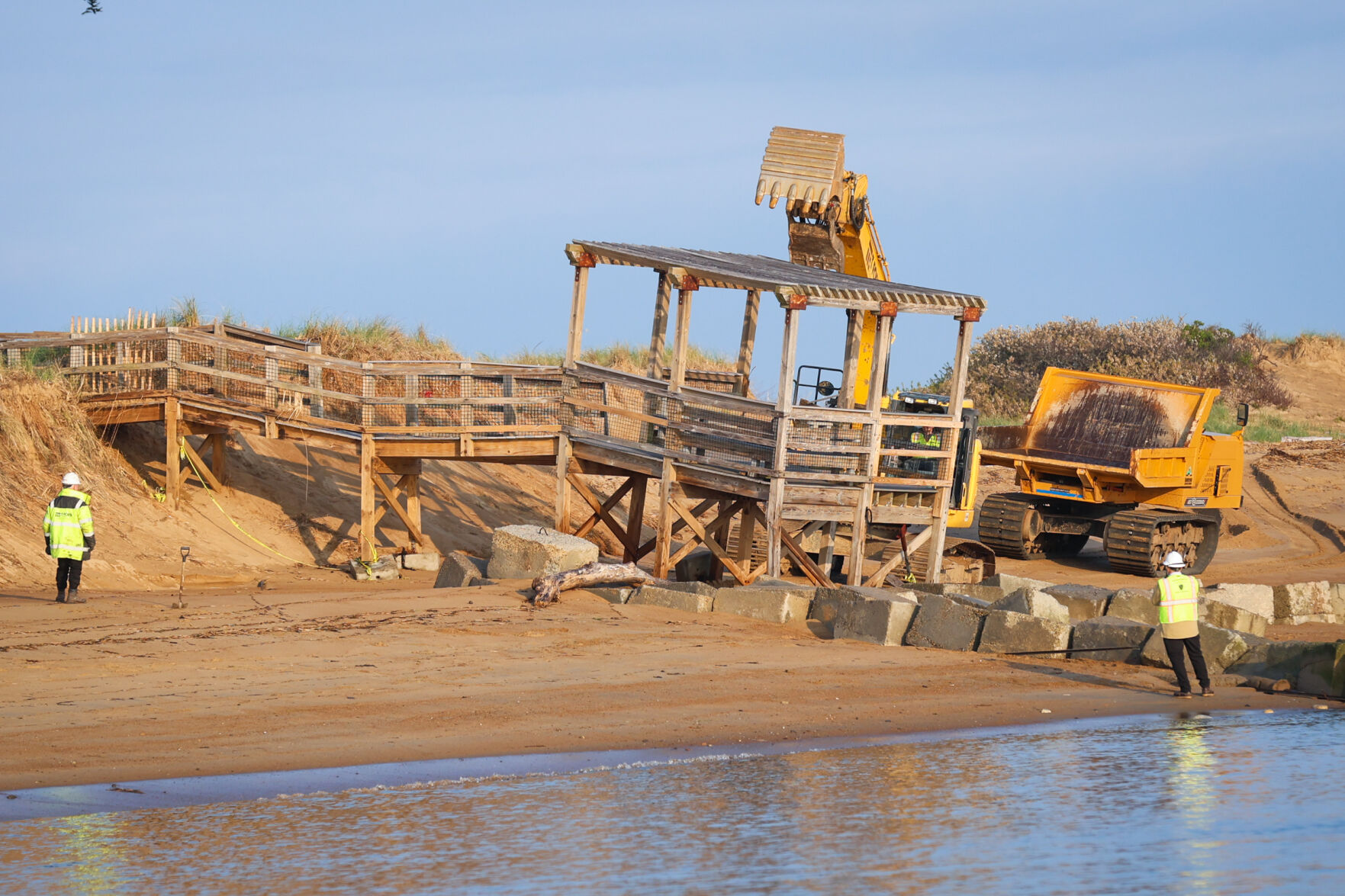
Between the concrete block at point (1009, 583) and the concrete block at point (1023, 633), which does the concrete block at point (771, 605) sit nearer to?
the concrete block at point (1023, 633)

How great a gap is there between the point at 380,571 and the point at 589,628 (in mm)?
4799

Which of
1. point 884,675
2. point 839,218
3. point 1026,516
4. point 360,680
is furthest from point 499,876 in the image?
point 1026,516

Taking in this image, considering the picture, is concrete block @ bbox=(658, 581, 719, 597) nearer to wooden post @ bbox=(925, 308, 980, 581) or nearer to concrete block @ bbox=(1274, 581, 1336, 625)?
wooden post @ bbox=(925, 308, 980, 581)

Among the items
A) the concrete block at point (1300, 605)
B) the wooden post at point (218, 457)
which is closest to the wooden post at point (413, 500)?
the wooden post at point (218, 457)

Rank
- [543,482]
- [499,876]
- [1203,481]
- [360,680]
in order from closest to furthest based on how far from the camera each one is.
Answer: [499,876] → [360,680] → [1203,481] → [543,482]

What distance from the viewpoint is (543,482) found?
2628cm

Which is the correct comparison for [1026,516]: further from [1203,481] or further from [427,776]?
[427,776]

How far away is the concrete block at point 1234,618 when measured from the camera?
15.6m

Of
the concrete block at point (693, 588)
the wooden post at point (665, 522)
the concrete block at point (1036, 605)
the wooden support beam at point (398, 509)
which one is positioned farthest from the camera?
the wooden support beam at point (398, 509)

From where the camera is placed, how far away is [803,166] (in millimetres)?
18969

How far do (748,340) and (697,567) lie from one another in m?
3.16

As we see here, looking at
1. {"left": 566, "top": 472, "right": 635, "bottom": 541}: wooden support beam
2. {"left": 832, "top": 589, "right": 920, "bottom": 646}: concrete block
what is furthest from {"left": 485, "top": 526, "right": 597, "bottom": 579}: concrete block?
{"left": 832, "top": 589, "right": 920, "bottom": 646}: concrete block

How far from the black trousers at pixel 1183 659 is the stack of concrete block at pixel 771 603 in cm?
376

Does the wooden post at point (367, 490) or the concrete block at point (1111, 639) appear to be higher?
the wooden post at point (367, 490)
